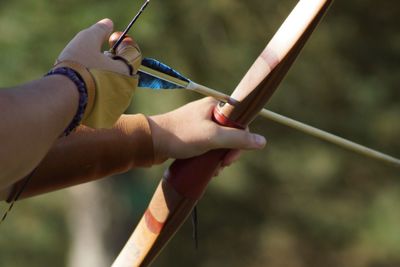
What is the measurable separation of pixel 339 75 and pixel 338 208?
1716 millimetres

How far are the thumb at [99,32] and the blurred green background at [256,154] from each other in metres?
3.98

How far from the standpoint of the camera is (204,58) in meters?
7.67

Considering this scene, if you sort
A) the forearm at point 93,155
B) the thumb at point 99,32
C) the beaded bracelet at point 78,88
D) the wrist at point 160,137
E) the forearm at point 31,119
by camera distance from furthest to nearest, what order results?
the wrist at point 160,137
the forearm at point 93,155
the thumb at point 99,32
the beaded bracelet at point 78,88
the forearm at point 31,119

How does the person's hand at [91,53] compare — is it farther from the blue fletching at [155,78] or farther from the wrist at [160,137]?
the wrist at [160,137]

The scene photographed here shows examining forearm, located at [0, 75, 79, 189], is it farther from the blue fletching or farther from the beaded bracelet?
the blue fletching

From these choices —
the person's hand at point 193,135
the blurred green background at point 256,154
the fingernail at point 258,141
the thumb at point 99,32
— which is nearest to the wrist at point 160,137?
the person's hand at point 193,135

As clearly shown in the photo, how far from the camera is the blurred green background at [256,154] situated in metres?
6.89

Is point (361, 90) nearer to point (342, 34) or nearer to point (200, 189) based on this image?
point (342, 34)

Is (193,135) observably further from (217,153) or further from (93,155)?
(93,155)

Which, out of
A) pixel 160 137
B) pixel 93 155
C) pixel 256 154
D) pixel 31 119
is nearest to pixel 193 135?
pixel 160 137

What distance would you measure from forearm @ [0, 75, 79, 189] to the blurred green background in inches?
166

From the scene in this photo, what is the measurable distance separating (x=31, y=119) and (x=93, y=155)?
51 cm

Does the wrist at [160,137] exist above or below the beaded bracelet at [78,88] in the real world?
below

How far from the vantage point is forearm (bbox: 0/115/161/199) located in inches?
95.0
